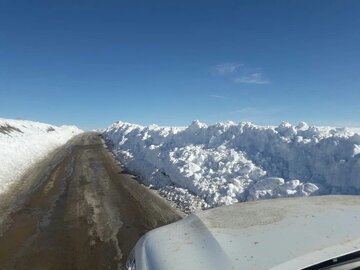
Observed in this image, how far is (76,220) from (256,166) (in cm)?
733

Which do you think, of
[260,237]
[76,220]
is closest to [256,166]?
[76,220]

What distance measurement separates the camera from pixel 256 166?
1357 cm

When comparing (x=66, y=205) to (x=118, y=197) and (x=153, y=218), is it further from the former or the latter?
(x=153, y=218)

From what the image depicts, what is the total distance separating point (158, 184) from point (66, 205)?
4.06 meters

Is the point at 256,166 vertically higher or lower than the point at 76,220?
higher

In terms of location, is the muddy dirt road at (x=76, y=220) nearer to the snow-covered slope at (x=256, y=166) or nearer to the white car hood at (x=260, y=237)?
the snow-covered slope at (x=256, y=166)

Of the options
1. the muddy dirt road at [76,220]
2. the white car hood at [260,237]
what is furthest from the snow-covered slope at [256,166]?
the white car hood at [260,237]

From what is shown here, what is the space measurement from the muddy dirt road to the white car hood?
3038mm

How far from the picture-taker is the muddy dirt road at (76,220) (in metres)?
6.56

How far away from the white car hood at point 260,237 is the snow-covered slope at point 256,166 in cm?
627

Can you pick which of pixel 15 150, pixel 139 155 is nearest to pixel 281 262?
pixel 139 155

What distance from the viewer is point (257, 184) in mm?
11602

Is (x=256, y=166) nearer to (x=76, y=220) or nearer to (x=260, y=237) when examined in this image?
(x=76, y=220)

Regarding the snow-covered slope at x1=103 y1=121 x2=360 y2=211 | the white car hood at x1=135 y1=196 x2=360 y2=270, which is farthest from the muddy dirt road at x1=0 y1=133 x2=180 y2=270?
the white car hood at x1=135 y1=196 x2=360 y2=270
